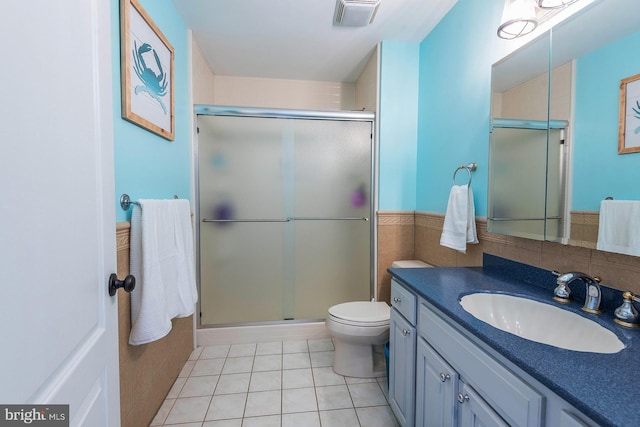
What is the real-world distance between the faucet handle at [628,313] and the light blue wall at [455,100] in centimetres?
75

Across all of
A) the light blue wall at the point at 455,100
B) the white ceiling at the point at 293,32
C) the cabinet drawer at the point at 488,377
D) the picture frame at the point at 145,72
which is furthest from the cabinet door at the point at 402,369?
the white ceiling at the point at 293,32

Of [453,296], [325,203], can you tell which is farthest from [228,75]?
[453,296]

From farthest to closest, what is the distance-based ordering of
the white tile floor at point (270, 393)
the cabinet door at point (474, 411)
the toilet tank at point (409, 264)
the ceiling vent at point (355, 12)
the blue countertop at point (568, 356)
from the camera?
the toilet tank at point (409, 264) → the ceiling vent at point (355, 12) → the white tile floor at point (270, 393) → the cabinet door at point (474, 411) → the blue countertop at point (568, 356)

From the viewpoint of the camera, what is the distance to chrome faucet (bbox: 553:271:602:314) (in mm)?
918

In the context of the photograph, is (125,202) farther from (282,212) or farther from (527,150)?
(527,150)

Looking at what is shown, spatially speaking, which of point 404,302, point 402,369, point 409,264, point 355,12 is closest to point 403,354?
point 402,369

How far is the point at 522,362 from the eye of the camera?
0.65 meters

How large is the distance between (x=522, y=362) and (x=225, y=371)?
73.0 inches

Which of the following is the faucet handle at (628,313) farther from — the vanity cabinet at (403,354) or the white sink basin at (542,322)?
the vanity cabinet at (403,354)

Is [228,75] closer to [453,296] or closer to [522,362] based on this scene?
[453,296]

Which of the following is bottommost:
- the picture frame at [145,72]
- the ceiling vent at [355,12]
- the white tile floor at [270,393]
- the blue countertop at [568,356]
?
the white tile floor at [270,393]

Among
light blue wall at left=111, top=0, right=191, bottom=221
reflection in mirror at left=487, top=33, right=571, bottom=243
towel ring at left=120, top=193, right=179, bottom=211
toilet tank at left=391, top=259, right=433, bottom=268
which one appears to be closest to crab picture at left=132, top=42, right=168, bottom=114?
light blue wall at left=111, top=0, right=191, bottom=221

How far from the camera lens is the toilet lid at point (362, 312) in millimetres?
1760

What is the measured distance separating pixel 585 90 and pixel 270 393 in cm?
213
